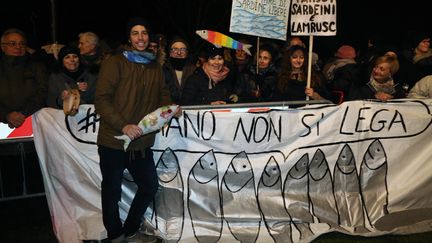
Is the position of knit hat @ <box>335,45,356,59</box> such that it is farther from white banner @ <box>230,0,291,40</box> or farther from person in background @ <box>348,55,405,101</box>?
white banner @ <box>230,0,291,40</box>

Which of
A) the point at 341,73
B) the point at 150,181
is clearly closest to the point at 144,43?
the point at 150,181

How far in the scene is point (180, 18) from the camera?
1045 inches

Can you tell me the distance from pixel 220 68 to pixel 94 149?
1.66 meters

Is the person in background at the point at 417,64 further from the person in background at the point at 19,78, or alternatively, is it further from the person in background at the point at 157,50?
the person in background at the point at 19,78

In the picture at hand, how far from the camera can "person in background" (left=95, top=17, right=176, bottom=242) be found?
12.5 feet

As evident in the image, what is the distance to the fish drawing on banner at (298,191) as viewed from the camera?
4742mm

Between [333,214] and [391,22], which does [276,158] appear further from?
[391,22]

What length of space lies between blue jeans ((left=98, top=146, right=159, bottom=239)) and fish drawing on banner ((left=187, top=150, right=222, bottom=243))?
1.63 ft

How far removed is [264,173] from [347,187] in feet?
2.99

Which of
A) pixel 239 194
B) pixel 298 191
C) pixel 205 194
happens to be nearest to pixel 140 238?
pixel 205 194

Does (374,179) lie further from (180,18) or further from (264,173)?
(180,18)

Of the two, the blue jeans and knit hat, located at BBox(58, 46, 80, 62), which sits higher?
knit hat, located at BBox(58, 46, 80, 62)

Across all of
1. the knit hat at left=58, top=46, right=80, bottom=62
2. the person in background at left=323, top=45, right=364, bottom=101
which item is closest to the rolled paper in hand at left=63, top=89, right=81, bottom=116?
the knit hat at left=58, top=46, right=80, bottom=62

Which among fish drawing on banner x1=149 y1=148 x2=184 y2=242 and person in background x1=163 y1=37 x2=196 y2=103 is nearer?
fish drawing on banner x1=149 y1=148 x2=184 y2=242
